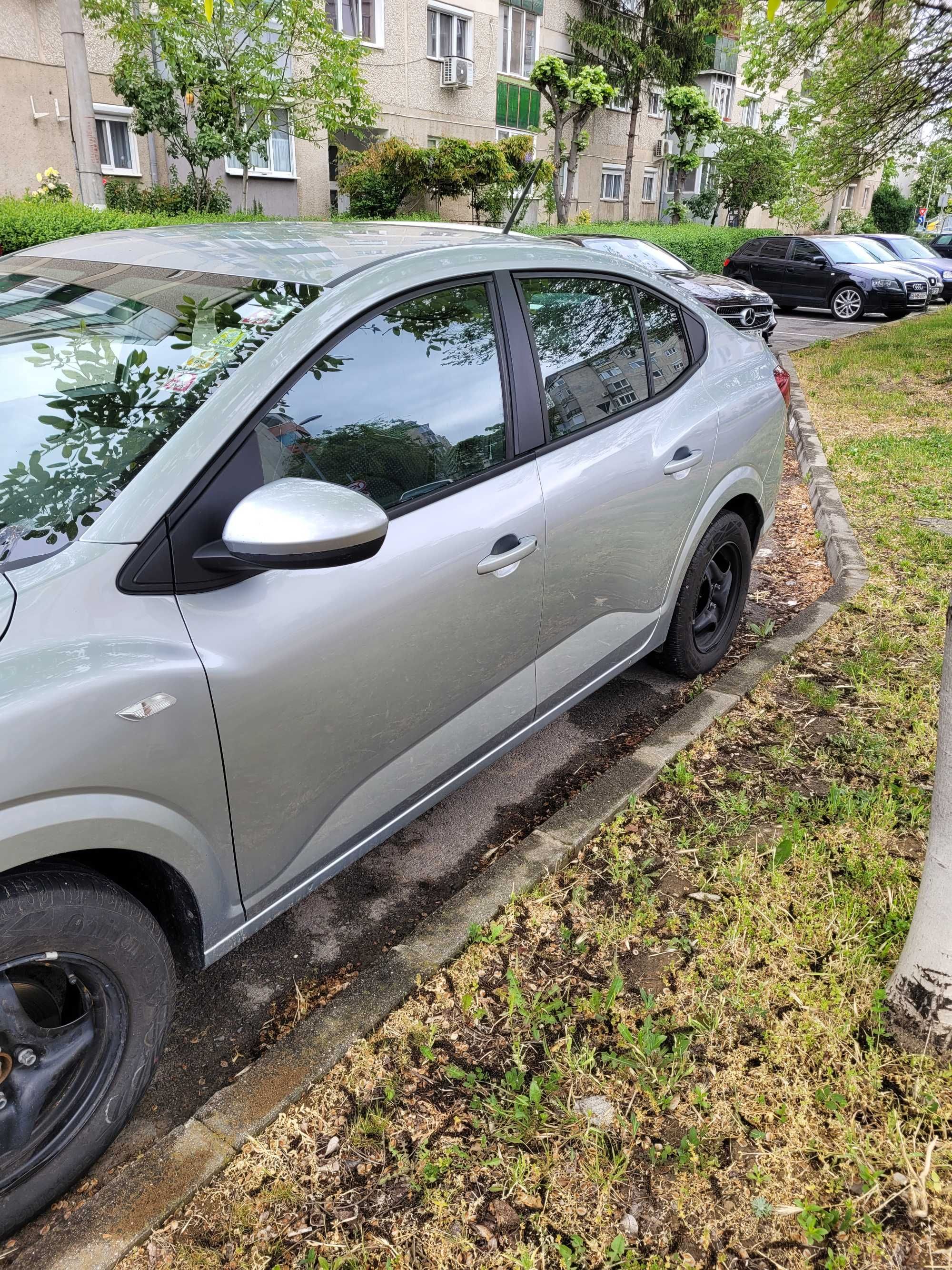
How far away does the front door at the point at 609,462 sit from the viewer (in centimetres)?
277

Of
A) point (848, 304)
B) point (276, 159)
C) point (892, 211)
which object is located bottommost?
point (848, 304)

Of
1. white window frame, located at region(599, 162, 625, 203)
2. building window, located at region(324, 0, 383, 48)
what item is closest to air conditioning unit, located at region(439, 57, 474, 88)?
building window, located at region(324, 0, 383, 48)

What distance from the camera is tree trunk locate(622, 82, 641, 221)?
1275 inches

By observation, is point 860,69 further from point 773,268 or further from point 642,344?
point 642,344

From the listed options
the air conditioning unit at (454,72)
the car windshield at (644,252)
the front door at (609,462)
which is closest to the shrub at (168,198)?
the car windshield at (644,252)

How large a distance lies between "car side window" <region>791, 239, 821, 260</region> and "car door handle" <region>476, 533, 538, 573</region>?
1992cm

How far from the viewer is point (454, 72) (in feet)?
83.7

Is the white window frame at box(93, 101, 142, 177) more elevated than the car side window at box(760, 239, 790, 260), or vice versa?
the white window frame at box(93, 101, 142, 177)

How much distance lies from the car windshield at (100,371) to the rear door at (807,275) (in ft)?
65.1

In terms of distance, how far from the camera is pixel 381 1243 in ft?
5.89

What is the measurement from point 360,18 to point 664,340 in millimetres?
24459

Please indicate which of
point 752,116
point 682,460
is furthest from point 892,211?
point 682,460

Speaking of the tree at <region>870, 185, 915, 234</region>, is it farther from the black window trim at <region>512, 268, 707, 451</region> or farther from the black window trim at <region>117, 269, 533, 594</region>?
the black window trim at <region>117, 269, 533, 594</region>

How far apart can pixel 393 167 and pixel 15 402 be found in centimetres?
2244
